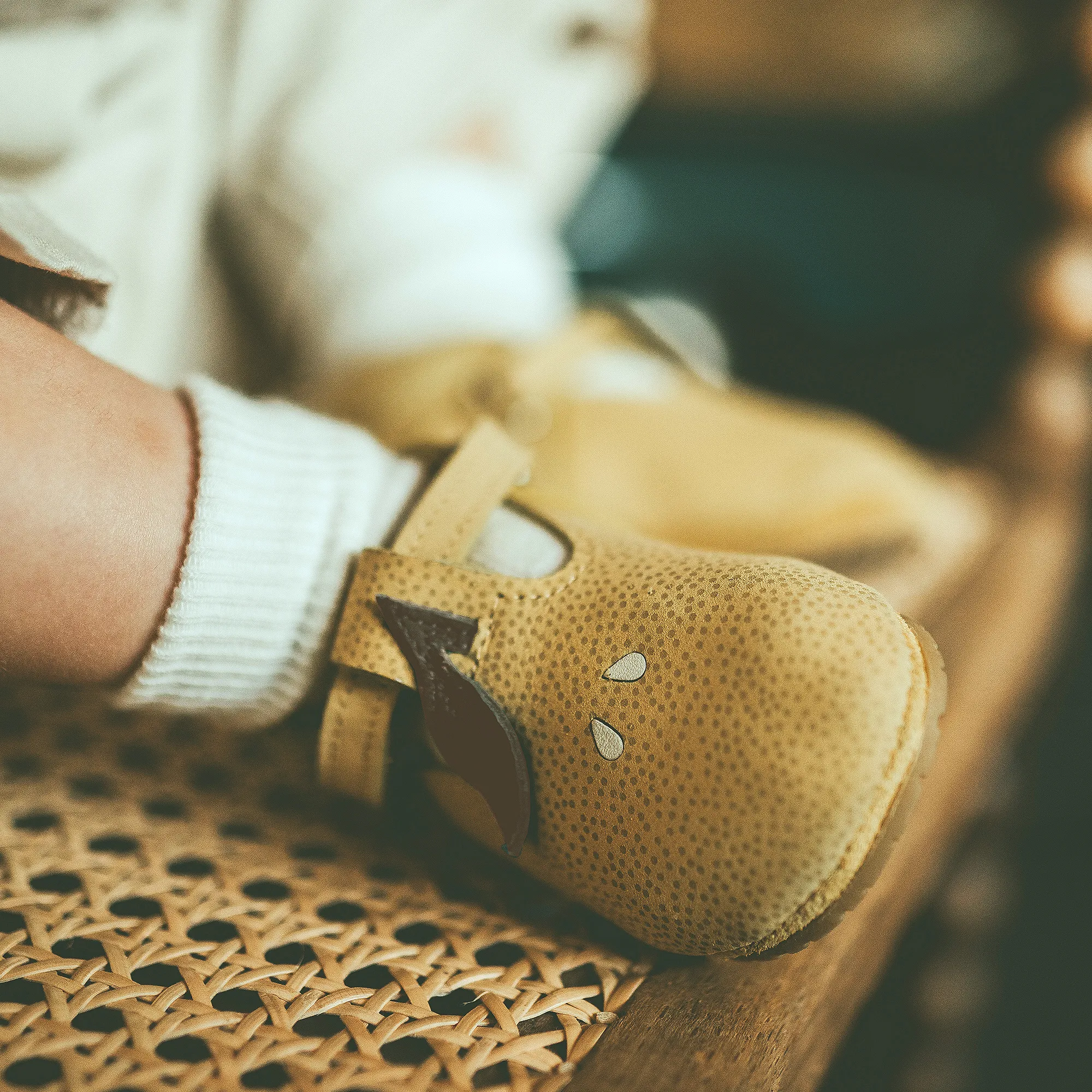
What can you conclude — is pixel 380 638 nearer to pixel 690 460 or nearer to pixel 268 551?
pixel 268 551

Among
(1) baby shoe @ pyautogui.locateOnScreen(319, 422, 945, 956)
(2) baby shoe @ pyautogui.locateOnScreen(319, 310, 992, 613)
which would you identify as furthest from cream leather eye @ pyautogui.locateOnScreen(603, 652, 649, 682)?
(2) baby shoe @ pyautogui.locateOnScreen(319, 310, 992, 613)

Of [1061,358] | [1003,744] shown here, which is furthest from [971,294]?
[1003,744]

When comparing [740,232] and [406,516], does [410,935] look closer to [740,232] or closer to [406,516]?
[406,516]

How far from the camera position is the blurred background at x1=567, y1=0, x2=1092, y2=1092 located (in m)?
0.78

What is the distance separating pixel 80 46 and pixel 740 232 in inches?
33.4

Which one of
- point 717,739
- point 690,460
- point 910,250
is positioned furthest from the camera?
point 910,250

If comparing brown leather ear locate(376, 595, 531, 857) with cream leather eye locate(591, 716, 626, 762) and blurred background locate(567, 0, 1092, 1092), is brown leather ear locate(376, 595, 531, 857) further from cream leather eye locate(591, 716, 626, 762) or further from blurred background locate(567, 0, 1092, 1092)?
blurred background locate(567, 0, 1092, 1092)

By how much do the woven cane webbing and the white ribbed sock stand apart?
0.05 metres

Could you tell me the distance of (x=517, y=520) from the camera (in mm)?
315

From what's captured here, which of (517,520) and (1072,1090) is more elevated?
(517,520)

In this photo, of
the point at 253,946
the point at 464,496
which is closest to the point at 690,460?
the point at 464,496

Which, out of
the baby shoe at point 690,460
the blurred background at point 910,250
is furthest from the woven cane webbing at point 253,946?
the blurred background at point 910,250

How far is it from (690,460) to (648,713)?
282 mm

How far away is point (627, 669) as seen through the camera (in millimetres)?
256
